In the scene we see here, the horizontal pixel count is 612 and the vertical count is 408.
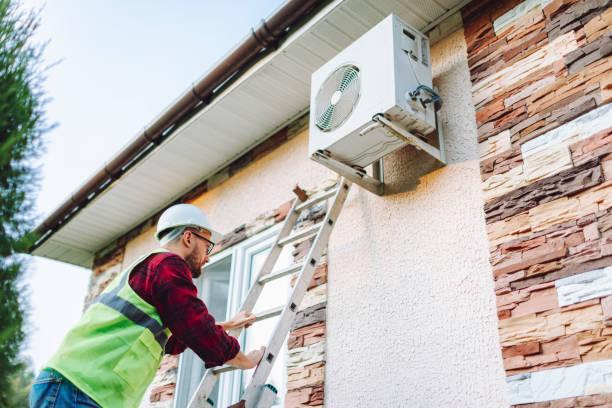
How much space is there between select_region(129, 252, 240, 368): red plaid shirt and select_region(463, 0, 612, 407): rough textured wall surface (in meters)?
1.26

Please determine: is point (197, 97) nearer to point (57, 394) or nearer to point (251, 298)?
Result: point (251, 298)

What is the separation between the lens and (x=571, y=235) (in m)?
2.46

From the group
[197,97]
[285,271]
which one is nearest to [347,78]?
[285,271]

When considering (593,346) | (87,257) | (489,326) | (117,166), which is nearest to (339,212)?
(489,326)

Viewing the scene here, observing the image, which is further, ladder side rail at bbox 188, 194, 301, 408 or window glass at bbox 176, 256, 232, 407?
window glass at bbox 176, 256, 232, 407

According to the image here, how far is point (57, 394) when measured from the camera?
2.11 m

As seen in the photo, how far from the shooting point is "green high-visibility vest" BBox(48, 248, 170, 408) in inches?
84.2

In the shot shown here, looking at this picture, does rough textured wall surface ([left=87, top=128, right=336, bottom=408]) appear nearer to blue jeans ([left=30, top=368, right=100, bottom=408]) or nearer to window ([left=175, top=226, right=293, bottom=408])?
window ([left=175, top=226, right=293, bottom=408])

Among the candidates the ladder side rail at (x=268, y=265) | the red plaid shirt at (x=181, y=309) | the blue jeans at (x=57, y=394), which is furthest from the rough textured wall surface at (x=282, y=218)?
the blue jeans at (x=57, y=394)

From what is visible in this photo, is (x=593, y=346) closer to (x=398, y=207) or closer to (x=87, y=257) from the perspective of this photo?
(x=398, y=207)

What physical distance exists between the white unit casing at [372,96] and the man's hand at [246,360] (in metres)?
1.28

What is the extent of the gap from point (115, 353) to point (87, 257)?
18.7 feet

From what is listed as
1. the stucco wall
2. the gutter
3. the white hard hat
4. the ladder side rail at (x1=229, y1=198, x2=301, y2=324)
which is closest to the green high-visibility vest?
the white hard hat

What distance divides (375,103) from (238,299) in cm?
204
